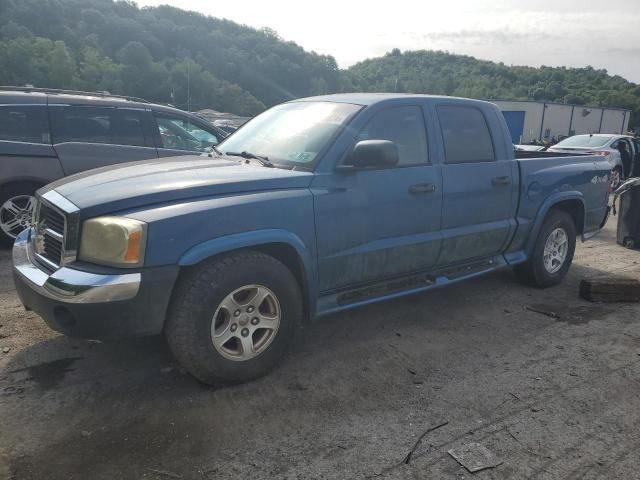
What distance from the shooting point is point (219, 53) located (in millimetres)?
84312

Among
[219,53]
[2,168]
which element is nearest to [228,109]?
[219,53]

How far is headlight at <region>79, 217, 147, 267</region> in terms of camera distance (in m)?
2.82

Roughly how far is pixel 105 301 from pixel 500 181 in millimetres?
3521

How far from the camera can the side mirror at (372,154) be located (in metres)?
3.58

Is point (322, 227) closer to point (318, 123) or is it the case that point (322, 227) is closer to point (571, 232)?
point (318, 123)

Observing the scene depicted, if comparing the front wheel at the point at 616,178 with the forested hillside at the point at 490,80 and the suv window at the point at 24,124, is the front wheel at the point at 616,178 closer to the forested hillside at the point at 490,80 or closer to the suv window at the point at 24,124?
the suv window at the point at 24,124

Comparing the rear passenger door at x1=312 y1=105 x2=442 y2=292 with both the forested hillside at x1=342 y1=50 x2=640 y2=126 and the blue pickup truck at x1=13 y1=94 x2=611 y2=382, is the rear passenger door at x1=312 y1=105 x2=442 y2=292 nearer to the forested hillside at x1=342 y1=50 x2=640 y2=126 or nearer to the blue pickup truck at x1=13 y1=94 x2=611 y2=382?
the blue pickup truck at x1=13 y1=94 x2=611 y2=382

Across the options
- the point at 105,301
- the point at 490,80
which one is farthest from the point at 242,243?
the point at 490,80

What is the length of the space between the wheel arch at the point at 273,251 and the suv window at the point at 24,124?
4.17 metres

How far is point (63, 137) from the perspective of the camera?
20.5 feet

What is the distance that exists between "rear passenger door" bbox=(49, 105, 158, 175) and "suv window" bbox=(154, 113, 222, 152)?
0.69 ft

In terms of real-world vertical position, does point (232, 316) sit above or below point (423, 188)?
below

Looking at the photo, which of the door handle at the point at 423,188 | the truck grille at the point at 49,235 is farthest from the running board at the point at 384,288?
the truck grille at the point at 49,235

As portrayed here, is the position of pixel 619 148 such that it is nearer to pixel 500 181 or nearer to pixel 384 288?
pixel 500 181
